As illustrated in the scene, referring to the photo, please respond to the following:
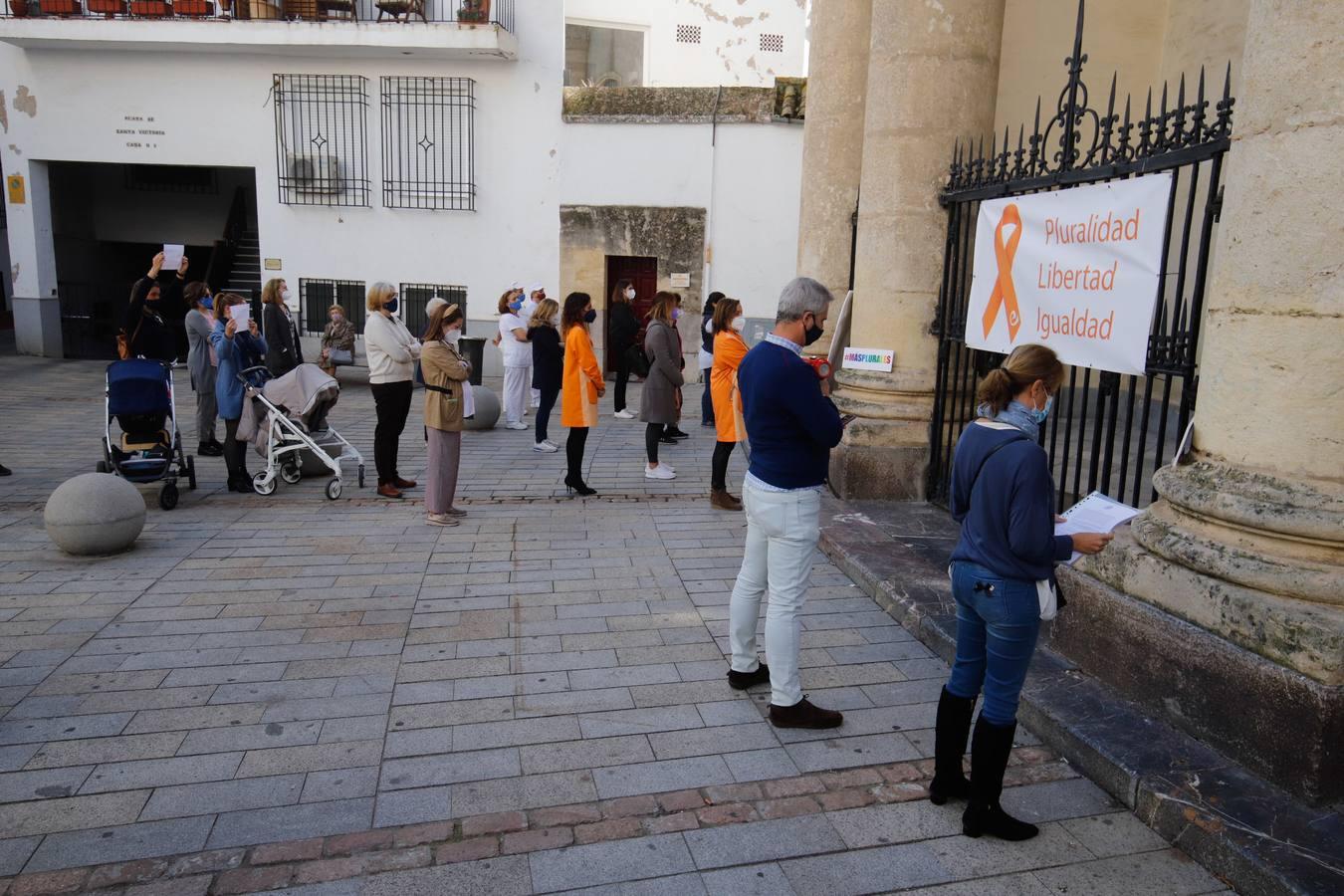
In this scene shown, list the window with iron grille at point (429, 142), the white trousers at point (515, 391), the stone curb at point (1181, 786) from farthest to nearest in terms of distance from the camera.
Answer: the window with iron grille at point (429, 142) < the white trousers at point (515, 391) < the stone curb at point (1181, 786)

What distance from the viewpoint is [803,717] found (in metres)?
4.09

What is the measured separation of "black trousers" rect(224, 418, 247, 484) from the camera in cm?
843

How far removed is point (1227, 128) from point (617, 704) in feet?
12.4

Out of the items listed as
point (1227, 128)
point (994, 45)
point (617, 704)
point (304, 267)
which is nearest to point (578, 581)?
point (617, 704)

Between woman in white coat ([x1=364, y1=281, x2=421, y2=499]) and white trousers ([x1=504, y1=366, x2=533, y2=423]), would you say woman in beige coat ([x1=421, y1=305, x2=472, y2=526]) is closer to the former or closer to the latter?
woman in white coat ([x1=364, y1=281, x2=421, y2=499])

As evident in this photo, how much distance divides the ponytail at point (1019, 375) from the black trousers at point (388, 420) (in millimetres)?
5972

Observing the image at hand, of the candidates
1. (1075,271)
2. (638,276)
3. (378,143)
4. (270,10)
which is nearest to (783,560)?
(1075,271)

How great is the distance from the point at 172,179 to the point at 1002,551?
77.6 feet

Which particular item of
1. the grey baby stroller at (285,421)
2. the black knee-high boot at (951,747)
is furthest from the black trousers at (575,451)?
the black knee-high boot at (951,747)

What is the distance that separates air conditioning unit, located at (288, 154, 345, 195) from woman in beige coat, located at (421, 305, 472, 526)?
1232 cm

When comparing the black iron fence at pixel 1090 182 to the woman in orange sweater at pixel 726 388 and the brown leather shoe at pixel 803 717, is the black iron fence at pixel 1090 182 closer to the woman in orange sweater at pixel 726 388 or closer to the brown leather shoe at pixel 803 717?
the brown leather shoe at pixel 803 717

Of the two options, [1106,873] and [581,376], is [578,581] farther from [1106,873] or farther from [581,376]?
[1106,873]

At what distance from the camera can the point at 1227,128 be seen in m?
4.15

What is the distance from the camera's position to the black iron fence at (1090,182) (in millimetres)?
4285
